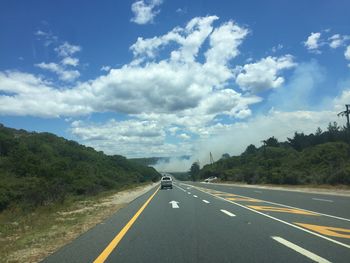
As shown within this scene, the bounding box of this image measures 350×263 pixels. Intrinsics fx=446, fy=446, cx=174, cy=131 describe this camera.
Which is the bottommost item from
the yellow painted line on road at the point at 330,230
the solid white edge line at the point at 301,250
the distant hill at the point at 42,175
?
the solid white edge line at the point at 301,250

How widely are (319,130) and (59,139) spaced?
273ft

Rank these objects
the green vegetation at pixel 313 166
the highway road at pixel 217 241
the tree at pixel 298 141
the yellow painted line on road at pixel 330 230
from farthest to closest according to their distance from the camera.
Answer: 1. the tree at pixel 298 141
2. the green vegetation at pixel 313 166
3. the yellow painted line on road at pixel 330 230
4. the highway road at pixel 217 241

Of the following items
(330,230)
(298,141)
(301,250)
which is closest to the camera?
(301,250)

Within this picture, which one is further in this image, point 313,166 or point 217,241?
point 313,166

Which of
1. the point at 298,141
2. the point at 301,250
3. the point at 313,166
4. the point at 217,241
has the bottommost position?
the point at 301,250

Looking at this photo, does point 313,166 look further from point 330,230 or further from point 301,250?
point 301,250

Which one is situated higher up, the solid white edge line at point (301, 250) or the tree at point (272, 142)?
the tree at point (272, 142)

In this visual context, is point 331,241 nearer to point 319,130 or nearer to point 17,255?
point 17,255

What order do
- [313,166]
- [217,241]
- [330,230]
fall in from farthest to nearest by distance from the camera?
[313,166]
[330,230]
[217,241]

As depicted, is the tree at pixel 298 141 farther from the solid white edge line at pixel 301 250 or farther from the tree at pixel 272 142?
the solid white edge line at pixel 301 250

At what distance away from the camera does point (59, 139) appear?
453 ft

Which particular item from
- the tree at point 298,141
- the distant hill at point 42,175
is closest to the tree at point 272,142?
the tree at point 298,141

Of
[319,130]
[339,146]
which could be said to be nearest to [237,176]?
[339,146]

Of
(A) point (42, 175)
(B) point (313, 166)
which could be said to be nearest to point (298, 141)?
(B) point (313, 166)
